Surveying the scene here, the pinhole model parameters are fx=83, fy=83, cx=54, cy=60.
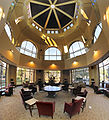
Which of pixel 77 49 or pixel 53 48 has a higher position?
pixel 53 48

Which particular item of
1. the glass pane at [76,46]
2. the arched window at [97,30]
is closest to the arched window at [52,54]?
the glass pane at [76,46]

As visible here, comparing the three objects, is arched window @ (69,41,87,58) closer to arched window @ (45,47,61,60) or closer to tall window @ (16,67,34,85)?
arched window @ (45,47,61,60)

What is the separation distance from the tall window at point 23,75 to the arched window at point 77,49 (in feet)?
30.3

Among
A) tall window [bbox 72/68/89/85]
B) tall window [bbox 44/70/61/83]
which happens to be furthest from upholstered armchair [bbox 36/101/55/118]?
tall window [bbox 44/70/61/83]

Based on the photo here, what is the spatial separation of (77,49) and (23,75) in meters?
11.4

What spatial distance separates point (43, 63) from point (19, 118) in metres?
14.3

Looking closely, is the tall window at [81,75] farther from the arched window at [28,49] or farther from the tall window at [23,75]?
the arched window at [28,49]

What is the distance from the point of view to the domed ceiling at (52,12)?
13.0m

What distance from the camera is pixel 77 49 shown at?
1569 centimetres

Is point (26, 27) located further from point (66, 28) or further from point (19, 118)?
point (19, 118)

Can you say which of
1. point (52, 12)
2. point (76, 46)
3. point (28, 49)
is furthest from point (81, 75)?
point (52, 12)

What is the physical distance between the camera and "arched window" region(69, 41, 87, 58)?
48.6ft

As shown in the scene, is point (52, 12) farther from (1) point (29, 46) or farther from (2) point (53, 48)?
(1) point (29, 46)

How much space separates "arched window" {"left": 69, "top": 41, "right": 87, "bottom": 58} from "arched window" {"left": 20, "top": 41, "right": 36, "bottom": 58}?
7598 mm
